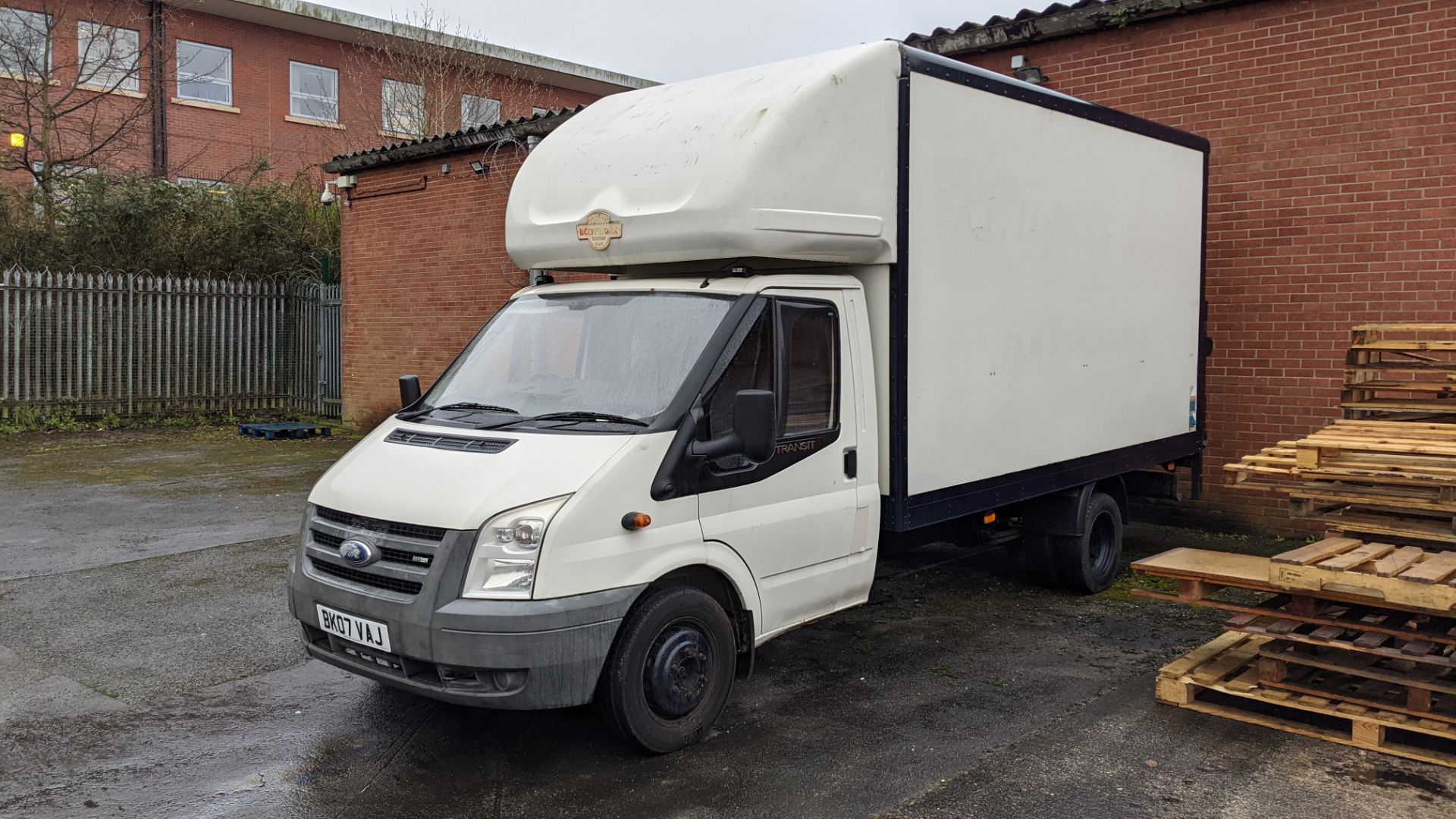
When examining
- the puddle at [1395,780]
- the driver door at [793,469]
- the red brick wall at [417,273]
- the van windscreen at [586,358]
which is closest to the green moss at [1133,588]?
the puddle at [1395,780]

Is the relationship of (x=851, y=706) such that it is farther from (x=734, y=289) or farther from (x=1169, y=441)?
(x=1169, y=441)

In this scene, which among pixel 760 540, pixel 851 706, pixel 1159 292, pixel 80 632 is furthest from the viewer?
pixel 1159 292

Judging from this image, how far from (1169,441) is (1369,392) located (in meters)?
1.38

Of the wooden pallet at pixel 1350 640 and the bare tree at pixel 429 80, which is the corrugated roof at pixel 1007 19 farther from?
the bare tree at pixel 429 80

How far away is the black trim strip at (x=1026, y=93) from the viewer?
5566mm

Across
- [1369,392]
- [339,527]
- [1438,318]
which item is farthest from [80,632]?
[1438,318]

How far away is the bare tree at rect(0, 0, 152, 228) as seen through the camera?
749 inches

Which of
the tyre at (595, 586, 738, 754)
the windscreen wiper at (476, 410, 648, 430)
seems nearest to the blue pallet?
the windscreen wiper at (476, 410, 648, 430)

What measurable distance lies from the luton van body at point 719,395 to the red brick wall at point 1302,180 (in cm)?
319

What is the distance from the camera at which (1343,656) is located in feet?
16.2

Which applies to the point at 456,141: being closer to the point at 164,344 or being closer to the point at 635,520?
the point at 164,344

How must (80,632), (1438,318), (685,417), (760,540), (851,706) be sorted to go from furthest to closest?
(1438,318)
(80,632)
(851,706)
(760,540)
(685,417)

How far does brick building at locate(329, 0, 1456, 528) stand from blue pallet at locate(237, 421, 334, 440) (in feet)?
33.4

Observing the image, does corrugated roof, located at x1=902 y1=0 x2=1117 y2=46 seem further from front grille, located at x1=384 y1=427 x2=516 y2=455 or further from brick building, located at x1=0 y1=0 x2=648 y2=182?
brick building, located at x1=0 y1=0 x2=648 y2=182
